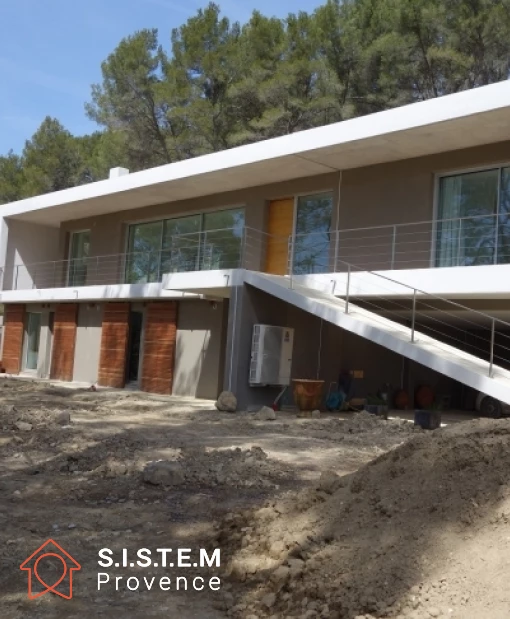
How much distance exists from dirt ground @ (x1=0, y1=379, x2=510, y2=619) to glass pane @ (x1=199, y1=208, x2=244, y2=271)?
922 cm

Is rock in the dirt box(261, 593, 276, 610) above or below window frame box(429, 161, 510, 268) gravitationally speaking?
below

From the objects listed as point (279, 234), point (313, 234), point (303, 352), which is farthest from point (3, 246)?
point (303, 352)

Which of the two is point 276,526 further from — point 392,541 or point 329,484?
point 392,541

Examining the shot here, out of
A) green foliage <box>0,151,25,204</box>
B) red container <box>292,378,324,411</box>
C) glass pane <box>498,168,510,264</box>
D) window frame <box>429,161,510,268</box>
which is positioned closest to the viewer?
glass pane <box>498,168,510,264</box>

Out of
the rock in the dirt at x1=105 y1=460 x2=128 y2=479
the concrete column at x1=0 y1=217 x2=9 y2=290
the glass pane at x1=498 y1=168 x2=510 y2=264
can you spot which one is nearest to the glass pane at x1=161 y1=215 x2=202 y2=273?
the concrete column at x1=0 y1=217 x2=9 y2=290

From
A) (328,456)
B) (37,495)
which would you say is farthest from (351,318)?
(37,495)

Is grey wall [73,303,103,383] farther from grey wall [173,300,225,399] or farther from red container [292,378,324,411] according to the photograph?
red container [292,378,324,411]

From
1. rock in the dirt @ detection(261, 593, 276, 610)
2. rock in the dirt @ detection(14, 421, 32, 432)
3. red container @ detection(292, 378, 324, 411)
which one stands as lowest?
rock in the dirt @ detection(261, 593, 276, 610)

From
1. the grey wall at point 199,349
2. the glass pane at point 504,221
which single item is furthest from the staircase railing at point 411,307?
the grey wall at point 199,349

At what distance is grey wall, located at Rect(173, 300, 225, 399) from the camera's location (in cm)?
1570

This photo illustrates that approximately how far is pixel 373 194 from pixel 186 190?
199 inches

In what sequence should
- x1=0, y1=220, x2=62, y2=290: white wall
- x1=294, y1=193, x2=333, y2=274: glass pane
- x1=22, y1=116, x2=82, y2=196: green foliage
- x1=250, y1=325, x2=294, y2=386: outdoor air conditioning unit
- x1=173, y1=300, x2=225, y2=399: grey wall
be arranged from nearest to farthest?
x1=250, y1=325, x2=294, y2=386: outdoor air conditioning unit, x1=294, y1=193, x2=333, y2=274: glass pane, x1=173, y1=300, x2=225, y2=399: grey wall, x1=0, y1=220, x2=62, y2=290: white wall, x1=22, y1=116, x2=82, y2=196: green foliage

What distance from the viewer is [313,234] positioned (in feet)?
49.3

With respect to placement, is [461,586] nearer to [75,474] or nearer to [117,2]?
[75,474]
